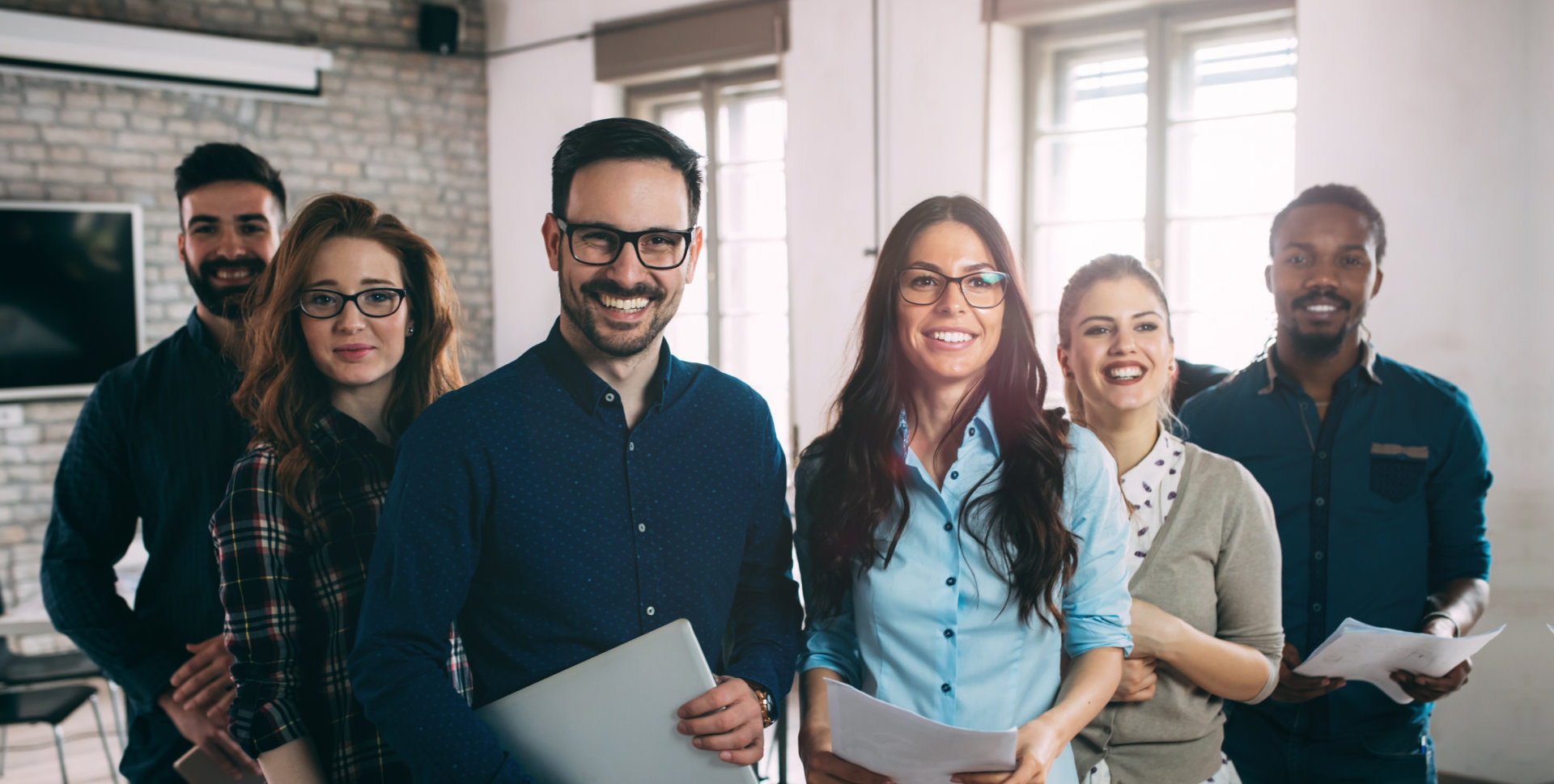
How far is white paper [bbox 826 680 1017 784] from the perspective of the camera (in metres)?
1.12

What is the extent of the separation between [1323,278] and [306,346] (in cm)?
196

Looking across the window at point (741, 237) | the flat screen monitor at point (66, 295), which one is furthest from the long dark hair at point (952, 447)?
the flat screen monitor at point (66, 295)

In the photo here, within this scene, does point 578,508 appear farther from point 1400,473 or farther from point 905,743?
point 1400,473

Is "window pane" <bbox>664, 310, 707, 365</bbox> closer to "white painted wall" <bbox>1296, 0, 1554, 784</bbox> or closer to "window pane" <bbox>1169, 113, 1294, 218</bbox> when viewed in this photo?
"window pane" <bbox>1169, 113, 1294, 218</bbox>

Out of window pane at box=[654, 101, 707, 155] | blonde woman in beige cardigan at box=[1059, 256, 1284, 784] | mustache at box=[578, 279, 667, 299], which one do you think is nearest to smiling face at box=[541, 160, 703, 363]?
mustache at box=[578, 279, 667, 299]

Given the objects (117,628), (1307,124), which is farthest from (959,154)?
(117,628)

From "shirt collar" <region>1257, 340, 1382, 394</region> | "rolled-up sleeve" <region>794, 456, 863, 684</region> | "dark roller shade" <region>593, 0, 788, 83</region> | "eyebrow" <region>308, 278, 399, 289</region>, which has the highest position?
"dark roller shade" <region>593, 0, 788, 83</region>

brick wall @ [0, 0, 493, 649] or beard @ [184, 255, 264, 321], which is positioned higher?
brick wall @ [0, 0, 493, 649]

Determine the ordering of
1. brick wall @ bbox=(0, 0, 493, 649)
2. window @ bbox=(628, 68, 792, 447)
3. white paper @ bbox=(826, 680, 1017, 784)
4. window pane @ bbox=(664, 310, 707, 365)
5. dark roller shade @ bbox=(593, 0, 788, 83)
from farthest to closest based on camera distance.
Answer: window pane @ bbox=(664, 310, 707, 365) → window @ bbox=(628, 68, 792, 447) → brick wall @ bbox=(0, 0, 493, 649) → dark roller shade @ bbox=(593, 0, 788, 83) → white paper @ bbox=(826, 680, 1017, 784)

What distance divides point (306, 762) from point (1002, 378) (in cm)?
114

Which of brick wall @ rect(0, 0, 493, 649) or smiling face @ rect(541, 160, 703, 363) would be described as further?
brick wall @ rect(0, 0, 493, 649)

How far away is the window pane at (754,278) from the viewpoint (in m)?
4.83

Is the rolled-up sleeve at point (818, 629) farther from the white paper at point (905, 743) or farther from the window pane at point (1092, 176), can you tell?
the window pane at point (1092, 176)

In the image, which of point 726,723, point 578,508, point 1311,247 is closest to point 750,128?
point 1311,247
